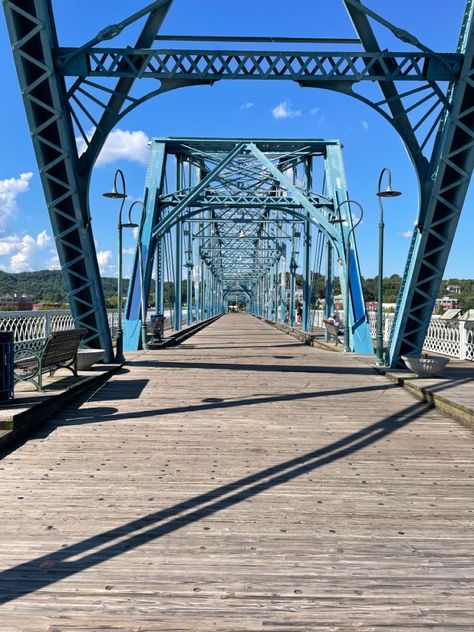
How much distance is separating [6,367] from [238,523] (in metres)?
4.17

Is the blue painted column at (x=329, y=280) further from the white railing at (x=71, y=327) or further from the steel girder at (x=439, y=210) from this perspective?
the steel girder at (x=439, y=210)

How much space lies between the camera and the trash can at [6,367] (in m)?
6.59

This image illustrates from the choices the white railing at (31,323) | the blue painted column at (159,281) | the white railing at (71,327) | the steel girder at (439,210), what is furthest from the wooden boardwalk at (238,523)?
the blue painted column at (159,281)

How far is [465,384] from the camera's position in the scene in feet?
31.5

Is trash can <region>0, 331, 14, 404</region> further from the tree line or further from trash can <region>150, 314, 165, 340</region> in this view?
the tree line

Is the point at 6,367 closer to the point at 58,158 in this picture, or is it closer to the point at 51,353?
the point at 51,353

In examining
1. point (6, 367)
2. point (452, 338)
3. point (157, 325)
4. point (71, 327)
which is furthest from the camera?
point (157, 325)

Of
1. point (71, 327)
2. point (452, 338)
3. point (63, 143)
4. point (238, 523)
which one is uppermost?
point (63, 143)

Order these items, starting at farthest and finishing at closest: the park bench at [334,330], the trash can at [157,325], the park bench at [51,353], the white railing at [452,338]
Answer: the park bench at [334,330]
the trash can at [157,325]
the white railing at [452,338]
the park bench at [51,353]

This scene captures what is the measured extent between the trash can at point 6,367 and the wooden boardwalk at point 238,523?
69cm

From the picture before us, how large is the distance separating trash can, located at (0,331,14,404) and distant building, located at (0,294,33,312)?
1189cm

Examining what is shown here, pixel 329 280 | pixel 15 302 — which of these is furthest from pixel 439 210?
pixel 15 302

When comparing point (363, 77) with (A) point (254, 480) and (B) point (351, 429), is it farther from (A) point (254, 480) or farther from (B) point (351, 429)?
(A) point (254, 480)

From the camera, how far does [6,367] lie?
21.9ft
